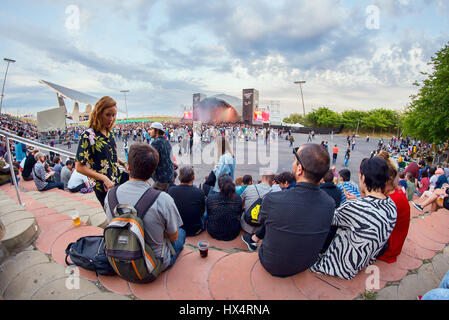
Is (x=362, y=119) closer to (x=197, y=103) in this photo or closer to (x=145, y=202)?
(x=197, y=103)

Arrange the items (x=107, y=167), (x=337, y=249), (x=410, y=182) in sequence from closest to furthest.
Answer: (x=337, y=249) < (x=107, y=167) < (x=410, y=182)

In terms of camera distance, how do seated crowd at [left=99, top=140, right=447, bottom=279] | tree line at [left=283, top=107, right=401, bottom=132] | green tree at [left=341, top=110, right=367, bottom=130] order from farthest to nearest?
green tree at [left=341, top=110, right=367, bottom=130]
tree line at [left=283, top=107, right=401, bottom=132]
seated crowd at [left=99, top=140, right=447, bottom=279]

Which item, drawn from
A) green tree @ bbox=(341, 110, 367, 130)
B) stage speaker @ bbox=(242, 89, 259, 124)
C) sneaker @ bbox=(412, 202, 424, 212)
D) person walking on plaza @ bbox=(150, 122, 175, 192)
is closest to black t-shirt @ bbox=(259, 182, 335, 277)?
person walking on plaza @ bbox=(150, 122, 175, 192)

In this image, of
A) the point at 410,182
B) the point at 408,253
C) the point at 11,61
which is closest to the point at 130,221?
the point at 408,253

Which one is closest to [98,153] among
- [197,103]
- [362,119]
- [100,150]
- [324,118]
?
[100,150]

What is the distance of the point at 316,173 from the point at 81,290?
1.86 metres

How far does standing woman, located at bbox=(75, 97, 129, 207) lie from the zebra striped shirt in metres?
1.97

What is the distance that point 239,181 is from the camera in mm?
4375

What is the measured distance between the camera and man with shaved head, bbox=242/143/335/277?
55.9 inches

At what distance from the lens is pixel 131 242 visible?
4.40ft

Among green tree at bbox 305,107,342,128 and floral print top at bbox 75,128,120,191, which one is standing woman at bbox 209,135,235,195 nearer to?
floral print top at bbox 75,128,120,191

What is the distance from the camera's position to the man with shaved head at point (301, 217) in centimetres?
142

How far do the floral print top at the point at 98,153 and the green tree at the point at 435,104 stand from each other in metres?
16.0
